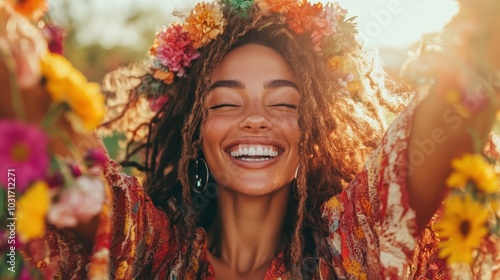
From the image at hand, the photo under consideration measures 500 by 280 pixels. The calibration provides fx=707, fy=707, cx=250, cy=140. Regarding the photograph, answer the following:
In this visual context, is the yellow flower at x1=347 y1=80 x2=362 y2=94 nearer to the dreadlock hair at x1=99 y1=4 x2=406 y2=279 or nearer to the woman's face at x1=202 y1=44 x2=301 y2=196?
the dreadlock hair at x1=99 y1=4 x2=406 y2=279

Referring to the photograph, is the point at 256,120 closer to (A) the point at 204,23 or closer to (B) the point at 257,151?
(B) the point at 257,151

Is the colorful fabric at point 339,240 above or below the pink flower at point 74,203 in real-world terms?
above

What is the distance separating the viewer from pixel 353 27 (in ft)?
8.96

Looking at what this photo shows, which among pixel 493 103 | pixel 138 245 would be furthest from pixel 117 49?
pixel 493 103

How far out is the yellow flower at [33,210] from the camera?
102 centimetres

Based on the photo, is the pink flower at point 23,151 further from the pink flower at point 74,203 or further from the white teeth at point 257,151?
the white teeth at point 257,151

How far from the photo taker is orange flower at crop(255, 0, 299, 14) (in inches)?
103

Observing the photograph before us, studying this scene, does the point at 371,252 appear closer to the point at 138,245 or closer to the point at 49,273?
the point at 138,245

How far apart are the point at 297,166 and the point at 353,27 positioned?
0.64 meters

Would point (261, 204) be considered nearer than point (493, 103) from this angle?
No

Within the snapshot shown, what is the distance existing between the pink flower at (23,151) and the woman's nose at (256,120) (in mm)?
1379

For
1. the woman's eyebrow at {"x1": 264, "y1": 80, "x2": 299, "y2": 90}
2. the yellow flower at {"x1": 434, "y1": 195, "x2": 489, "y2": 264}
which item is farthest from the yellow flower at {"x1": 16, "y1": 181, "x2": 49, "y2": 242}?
the woman's eyebrow at {"x1": 264, "y1": 80, "x2": 299, "y2": 90}

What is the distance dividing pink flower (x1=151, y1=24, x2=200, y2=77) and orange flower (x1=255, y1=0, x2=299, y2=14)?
0.31 meters

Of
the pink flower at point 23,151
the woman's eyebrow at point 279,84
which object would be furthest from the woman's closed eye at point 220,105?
the pink flower at point 23,151
